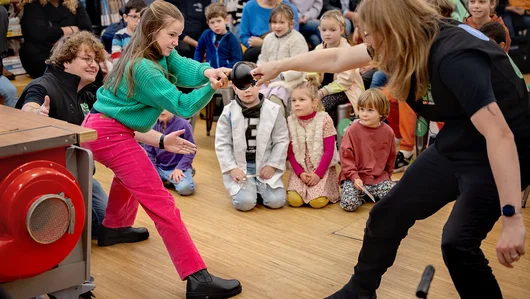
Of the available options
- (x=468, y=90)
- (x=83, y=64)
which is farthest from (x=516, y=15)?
(x=468, y=90)

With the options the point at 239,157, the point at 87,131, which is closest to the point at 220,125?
the point at 239,157

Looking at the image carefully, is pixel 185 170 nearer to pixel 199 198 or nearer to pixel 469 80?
pixel 199 198

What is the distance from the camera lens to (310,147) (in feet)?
14.0

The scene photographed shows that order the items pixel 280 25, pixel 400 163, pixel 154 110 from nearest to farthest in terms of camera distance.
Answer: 1. pixel 154 110
2. pixel 400 163
3. pixel 280 25

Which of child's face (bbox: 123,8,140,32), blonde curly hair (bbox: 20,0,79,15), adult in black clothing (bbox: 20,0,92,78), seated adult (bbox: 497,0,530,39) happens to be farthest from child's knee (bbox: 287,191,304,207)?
seated adult (bbox: 497,0,530,39)

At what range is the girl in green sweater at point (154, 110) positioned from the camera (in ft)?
9.27

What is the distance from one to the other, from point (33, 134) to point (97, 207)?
4.47ft

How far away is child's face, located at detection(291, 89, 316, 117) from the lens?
4.25 m

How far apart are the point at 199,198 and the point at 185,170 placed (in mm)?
263

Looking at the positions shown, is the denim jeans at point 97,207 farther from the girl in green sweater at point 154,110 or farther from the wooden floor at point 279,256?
the girl in green sweater at point 154,110

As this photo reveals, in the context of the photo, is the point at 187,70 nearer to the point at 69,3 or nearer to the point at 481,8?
the point at 481,8

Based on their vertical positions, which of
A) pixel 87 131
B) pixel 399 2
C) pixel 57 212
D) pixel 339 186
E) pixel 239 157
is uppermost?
pixel 399 2

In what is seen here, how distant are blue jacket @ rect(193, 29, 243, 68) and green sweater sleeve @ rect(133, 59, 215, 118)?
2835 millimetres

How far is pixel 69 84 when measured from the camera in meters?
3.49
